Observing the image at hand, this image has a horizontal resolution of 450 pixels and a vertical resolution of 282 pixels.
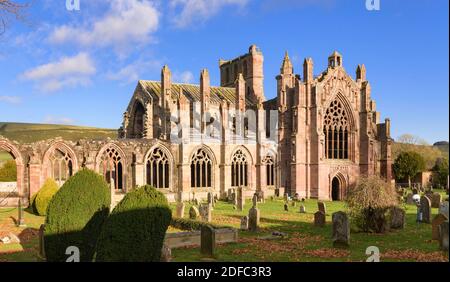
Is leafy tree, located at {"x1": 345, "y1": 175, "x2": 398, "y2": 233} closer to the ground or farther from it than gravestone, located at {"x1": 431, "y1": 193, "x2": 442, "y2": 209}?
farther from it

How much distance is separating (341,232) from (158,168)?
25.4 m

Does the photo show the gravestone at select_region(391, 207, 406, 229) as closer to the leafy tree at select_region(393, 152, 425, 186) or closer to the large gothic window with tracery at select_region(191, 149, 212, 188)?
the large gothic window with tracery at select_region(191, 149, 212, 188)

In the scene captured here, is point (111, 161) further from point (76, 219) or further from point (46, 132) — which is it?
point (46, 132)

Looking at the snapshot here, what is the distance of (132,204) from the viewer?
37.7ft

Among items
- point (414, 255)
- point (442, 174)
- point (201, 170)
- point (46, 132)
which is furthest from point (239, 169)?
point (46, 132)

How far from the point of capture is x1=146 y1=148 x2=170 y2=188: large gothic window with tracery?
39312mm

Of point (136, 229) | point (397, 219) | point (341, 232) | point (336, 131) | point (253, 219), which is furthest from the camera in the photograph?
point (336, 131)

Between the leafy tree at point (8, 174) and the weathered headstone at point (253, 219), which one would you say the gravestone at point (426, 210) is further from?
the leafy tree at point (8, 174)

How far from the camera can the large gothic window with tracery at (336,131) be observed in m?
43.9

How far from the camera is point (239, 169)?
142 ft

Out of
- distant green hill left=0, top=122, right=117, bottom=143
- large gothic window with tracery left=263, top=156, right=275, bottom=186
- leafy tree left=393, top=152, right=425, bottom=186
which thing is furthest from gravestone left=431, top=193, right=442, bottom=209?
distant green hill left=0, top=122, right=117, bottom=143

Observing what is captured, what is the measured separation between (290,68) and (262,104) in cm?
498

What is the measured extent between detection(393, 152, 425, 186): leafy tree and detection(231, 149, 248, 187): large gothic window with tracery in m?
28.0

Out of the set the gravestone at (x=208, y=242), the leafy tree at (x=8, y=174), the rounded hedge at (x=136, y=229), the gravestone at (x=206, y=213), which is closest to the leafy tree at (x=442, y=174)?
the gravestone at (x=206, y=213)
